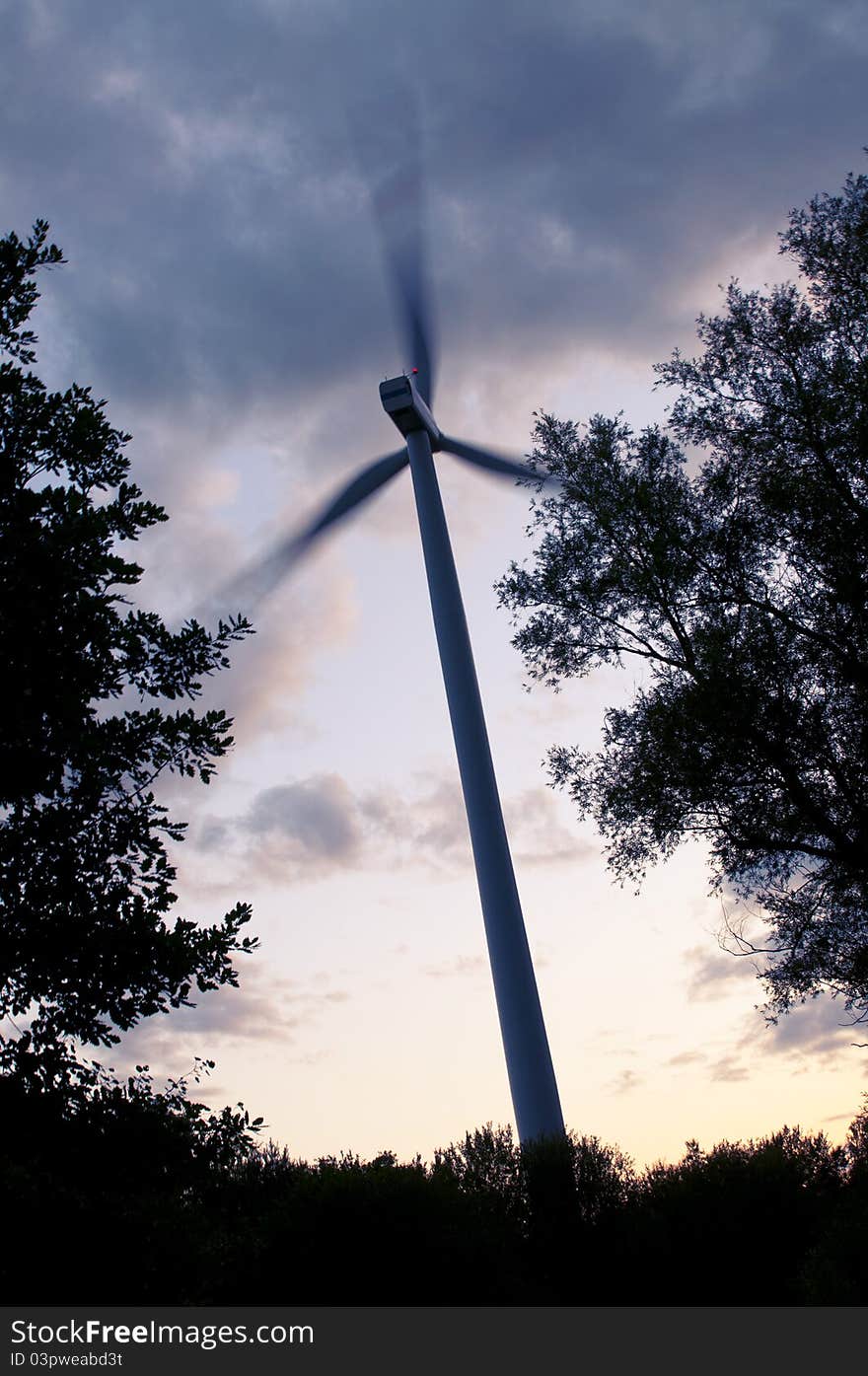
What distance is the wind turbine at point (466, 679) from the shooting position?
83.7 ft

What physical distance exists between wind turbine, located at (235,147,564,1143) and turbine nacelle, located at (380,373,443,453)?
1.2 inches

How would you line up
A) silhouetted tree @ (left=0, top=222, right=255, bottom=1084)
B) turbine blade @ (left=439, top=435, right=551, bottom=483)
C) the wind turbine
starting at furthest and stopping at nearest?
1. turbine blade @ (left=439, top=435, right=551, bottom=483)
2. the wind turbine
3. silhouetted tree @ (left=0, top=222, right=255, bottom=1084)

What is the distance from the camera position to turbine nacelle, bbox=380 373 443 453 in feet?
114

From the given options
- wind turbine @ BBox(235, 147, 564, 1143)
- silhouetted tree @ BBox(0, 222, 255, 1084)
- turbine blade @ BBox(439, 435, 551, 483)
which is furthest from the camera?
turbine blade @ BBox(439, 435, 551, 483)

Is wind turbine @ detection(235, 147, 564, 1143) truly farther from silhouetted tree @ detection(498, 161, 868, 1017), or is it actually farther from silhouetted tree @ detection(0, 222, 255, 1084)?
silhouetted tree @ detection(0, 222, 255, 1084)

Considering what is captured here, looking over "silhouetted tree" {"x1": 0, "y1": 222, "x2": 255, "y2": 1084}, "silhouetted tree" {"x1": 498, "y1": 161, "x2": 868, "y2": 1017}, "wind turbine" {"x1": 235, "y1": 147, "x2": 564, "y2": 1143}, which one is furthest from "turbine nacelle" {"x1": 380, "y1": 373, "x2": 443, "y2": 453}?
"silhouetted tree" {"x1": 0, "y1": 222, "x2": 255, "y2": 1084}

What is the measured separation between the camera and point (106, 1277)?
12.0m

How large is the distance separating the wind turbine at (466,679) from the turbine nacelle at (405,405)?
1.2 inches

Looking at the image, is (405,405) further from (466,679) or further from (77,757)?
(77,757)

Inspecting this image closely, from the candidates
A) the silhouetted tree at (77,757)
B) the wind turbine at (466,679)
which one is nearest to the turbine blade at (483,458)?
the wind turbine at (466,679)

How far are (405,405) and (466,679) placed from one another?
32.2 feet

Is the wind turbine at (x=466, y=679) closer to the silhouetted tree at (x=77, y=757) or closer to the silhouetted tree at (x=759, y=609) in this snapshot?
the silhouetted tree at (x=759, y=609)

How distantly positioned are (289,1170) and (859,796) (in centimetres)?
1404
